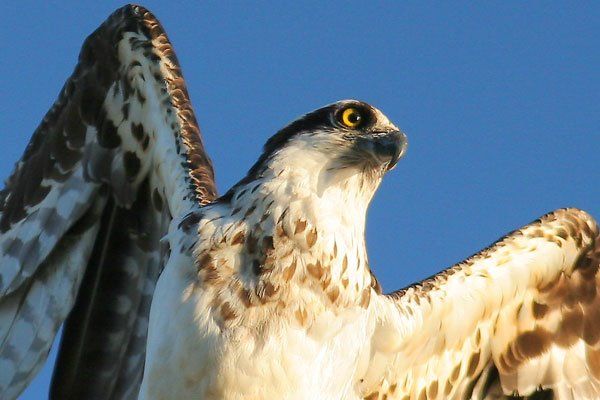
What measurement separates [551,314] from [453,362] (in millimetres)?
771

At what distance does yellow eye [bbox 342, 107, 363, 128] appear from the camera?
9758 millimetres

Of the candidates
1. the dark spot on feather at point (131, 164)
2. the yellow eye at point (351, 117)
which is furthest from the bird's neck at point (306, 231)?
the dark spot on feather at point (131, 164)

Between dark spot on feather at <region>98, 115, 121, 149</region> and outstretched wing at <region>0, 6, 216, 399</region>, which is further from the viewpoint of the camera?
dark spot on feather at <region>98, 115, 121, 149</region>

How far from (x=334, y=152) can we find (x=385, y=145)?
0.30 m

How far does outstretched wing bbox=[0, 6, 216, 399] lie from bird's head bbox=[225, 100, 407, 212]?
118 cm

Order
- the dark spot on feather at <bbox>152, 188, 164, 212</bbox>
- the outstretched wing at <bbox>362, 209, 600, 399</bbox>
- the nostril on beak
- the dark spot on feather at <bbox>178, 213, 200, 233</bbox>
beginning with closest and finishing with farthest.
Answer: the dark spot on feather at <bbox>178, 213, 200, 233</bbox>, the nostril on beak, the outstretched wing at <bbox>362, 209, 600, 399</bbox>, the dark spot on feather at <bbox>152, 188, 164, 212</bbox>

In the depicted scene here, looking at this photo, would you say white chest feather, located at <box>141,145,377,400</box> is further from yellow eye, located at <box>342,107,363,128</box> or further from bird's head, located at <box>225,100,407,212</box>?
yellow eye, located at <box>342,107,363,128</box>

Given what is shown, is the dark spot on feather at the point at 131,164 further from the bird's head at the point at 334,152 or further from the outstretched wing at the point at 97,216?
the bird's head at the point at 334,152

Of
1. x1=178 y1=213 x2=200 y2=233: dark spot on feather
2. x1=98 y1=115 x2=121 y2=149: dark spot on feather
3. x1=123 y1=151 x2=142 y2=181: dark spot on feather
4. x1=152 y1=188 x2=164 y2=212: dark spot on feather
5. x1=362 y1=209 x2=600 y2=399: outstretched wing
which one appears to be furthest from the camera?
x1=98 y1=115 x2=121 y2=149: dark spot on feather

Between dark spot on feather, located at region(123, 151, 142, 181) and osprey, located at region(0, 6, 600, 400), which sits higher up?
dark spot on feather, located at region(123, 151, 142, 181)

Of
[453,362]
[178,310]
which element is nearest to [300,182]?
[178,310]

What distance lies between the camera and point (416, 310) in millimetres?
9906

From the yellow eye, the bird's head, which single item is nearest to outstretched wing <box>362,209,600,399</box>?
the bird's head

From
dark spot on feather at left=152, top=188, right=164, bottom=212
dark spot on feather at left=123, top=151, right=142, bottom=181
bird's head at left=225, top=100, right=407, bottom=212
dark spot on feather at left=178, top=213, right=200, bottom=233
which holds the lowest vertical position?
dark spot on feather at left=178, top=213, right=200, bottom=233
